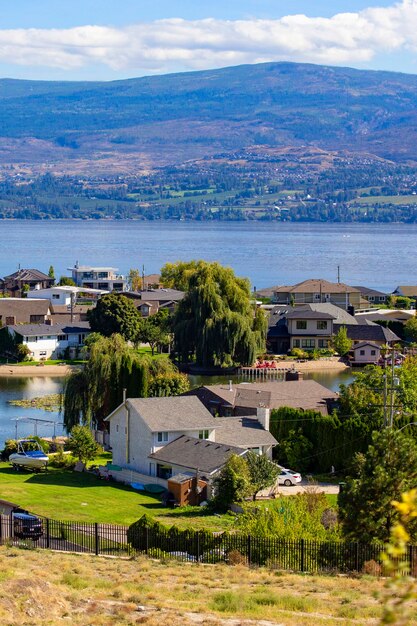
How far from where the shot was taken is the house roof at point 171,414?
4003 cm

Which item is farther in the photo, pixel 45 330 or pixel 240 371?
pixel 45 330

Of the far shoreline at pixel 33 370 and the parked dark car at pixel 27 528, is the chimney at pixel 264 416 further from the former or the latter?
the far shoreline at pixel 33 370

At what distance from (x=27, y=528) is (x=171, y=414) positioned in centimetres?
1431

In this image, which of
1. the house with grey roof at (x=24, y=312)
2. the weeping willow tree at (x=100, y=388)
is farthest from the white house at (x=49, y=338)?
the weeping willow tree at (x=100, y=388)

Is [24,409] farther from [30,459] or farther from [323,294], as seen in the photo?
[323,294]

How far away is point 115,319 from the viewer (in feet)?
268

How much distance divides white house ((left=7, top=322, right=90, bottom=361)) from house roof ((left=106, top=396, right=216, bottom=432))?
38613mm

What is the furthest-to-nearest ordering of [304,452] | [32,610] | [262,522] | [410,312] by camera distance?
[410,312] < [304,452] < [262,522] < [32,610]

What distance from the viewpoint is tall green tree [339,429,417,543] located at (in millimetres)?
24891

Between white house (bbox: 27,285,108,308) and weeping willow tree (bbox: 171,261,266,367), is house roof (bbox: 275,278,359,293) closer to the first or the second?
white house (bbox: 27,285,108,308)

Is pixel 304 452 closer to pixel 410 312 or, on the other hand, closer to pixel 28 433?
pixel 28 433

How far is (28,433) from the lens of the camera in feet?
164

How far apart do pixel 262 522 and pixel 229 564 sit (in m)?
2.03

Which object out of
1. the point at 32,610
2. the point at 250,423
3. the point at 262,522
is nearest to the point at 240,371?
the point at 250,423
